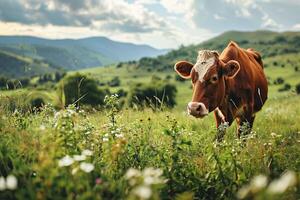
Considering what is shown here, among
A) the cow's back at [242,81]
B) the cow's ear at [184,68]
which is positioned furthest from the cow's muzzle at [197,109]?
A: the cow's ear at [184,68]

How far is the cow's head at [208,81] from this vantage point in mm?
8383

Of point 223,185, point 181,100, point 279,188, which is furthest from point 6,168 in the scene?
point 181,100

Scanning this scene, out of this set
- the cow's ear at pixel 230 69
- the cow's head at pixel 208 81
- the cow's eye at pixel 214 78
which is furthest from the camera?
the cow's ear at pixel 230 69

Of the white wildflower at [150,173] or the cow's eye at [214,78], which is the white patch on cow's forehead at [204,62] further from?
the white wildflower at [150,173]

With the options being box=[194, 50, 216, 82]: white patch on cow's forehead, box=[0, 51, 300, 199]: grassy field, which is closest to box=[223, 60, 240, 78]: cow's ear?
box=[194, 50, 216, 82]: white patch on cow's forehead

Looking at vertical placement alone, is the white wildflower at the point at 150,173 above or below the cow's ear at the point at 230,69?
below

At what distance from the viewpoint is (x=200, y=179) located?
5.42m

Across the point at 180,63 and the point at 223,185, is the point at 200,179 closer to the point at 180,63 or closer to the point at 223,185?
the point at 223,185

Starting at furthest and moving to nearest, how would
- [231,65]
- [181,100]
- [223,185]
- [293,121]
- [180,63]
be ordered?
[181,100]
[293,121]
[180,63]
[231,65]
[223,185]

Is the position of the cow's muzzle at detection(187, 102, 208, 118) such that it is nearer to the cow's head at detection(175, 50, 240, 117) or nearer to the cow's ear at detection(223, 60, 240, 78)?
the cow's head at detection(175, 50, 240, 117)

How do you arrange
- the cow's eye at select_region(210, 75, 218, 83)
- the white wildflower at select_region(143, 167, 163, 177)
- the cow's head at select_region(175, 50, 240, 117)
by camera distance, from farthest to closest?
the cow's eye at select_region(210, 75, 218, 83), the cow's head at select_region(175, 50, 240, 117), the white wildflower at select_region(143, 167, 163, 177)

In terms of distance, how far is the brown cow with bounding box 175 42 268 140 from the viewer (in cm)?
862

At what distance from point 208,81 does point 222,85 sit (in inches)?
19.4

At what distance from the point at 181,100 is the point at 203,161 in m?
137
